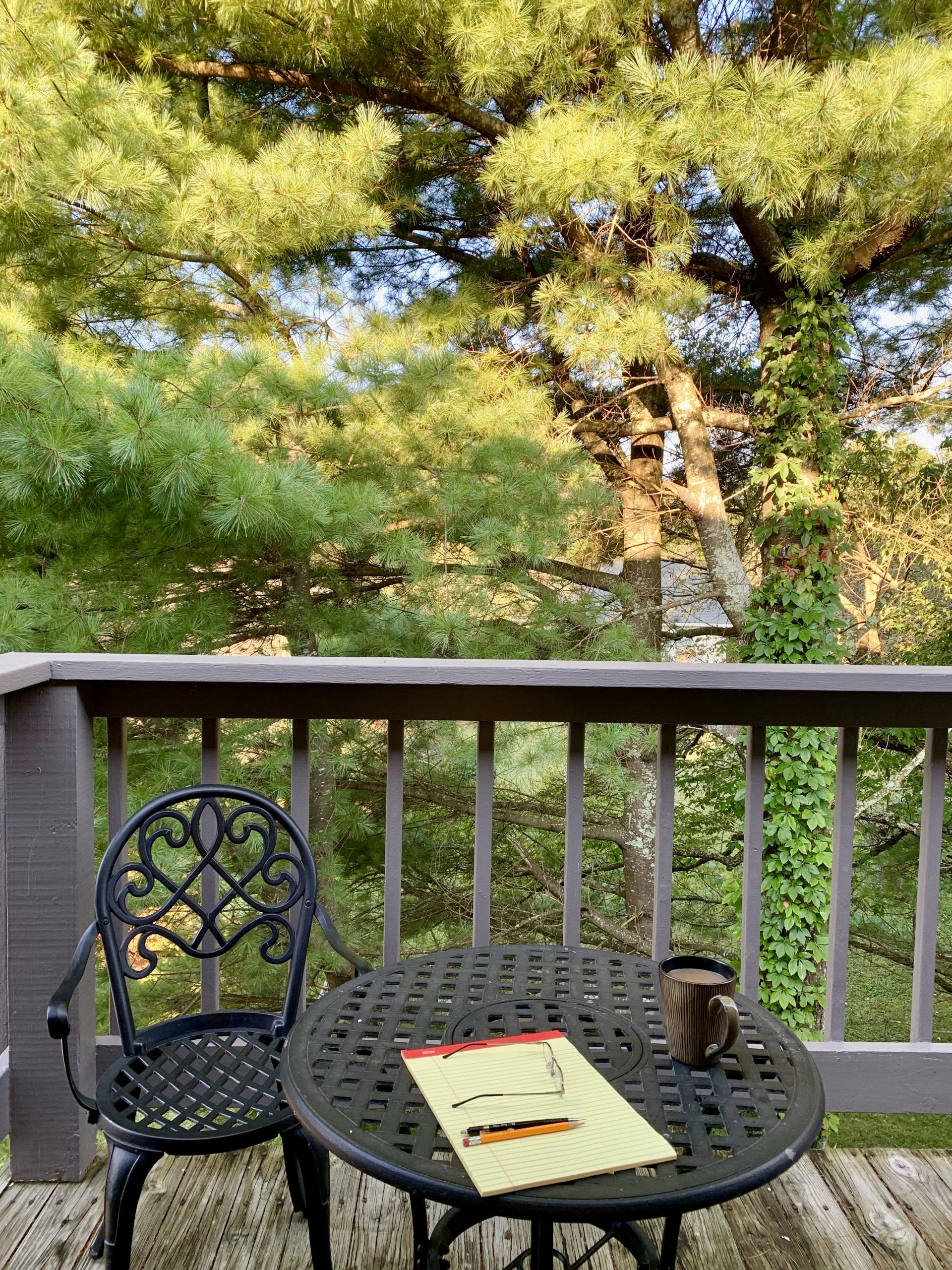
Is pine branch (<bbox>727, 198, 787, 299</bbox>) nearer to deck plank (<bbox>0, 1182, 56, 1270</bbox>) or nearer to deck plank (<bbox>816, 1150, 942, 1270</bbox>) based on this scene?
deck plank (<bbox>816, 1150, 942, 1270</bbox>)

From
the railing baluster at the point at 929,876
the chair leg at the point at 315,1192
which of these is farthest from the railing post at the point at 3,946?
the railing baluster at the point at 929,876

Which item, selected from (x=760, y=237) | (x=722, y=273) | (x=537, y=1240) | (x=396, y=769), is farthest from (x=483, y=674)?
(x=722, y=273)

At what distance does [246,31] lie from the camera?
6.24 metres

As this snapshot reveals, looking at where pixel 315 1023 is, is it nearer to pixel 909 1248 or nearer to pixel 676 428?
pixel 909 1248

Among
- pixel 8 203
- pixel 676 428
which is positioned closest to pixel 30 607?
pixel 8 203

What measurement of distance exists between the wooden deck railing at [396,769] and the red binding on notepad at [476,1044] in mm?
570

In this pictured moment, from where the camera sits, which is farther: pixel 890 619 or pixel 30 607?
pixel 890 619

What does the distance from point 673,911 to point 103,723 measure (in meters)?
5.68

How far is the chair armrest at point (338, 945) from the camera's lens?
1.29 metres

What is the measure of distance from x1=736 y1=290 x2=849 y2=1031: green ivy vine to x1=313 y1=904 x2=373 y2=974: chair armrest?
20.3 feet

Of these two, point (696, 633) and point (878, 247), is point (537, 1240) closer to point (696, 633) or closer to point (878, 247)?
point (878, 247)

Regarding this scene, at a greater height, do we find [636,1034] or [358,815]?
[636,1034]

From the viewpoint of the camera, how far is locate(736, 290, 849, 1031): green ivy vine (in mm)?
7078

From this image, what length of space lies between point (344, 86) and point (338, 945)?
7.27m
